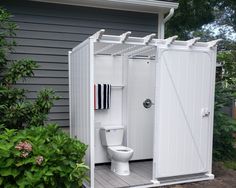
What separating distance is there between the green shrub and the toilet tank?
1.34 meters

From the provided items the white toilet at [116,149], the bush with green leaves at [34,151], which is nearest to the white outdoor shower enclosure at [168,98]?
the white toilet at [116,149]

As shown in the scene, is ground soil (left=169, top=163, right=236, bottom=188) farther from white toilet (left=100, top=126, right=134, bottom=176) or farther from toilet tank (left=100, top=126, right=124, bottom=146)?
toilet tank (left=100, top=126, right=124, bottom=146)

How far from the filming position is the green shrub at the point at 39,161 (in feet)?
9.67

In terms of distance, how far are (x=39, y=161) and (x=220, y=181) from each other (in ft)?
9.26

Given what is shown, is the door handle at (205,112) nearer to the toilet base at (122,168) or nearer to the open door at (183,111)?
the open door at (183,111)

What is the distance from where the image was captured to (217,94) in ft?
18.8

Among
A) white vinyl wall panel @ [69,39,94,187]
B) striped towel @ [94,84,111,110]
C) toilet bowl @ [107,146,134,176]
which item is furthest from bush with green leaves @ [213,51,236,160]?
white vinyl wall panel @ [69,39,94,187]

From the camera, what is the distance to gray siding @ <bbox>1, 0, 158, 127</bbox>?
186 inches

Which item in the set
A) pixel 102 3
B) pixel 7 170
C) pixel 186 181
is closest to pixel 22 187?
pixel 7 170

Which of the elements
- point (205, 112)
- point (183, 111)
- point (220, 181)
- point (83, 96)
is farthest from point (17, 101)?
point (220, 181)

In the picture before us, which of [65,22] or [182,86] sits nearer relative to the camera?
[182,86]

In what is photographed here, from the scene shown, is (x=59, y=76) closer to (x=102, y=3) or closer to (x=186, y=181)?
(x=102, y=3)

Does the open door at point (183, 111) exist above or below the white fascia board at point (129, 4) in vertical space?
below

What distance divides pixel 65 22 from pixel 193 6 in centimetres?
603
